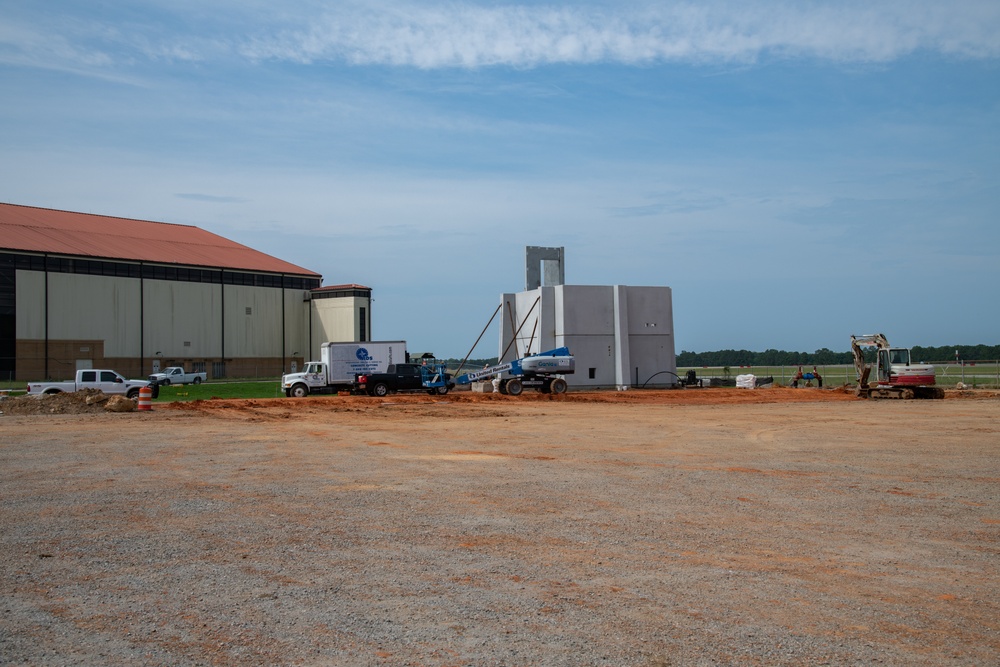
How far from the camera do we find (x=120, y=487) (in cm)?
1312

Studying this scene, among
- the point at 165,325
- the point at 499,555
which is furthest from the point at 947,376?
the point at 499,555

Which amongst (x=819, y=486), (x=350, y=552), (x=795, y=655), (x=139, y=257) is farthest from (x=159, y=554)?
(x=139, y=257)

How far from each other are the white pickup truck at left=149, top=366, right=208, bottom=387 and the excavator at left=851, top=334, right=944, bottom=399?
1685 inches

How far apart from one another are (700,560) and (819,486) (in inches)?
224

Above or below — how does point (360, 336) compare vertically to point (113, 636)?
above

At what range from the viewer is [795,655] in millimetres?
5863

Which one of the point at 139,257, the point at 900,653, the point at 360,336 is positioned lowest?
the point at 900,653

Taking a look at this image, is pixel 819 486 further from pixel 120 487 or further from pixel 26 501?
pixel 26 501

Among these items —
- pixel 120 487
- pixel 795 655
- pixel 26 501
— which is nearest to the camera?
pixel 795 655

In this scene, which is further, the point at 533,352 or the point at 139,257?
the point at 139,257

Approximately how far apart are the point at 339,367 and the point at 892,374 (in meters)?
26.8

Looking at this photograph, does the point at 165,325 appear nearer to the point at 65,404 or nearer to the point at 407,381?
the point at 407,381

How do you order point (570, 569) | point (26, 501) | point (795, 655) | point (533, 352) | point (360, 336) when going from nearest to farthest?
point (795, 655)
point (570, 569)
point (26, 501)
point (533, 352)
point (360, 336)

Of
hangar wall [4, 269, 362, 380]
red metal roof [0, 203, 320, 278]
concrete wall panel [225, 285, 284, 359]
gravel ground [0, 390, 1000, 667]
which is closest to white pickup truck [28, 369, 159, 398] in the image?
gravel ground [0, 390, 1000, 667]
